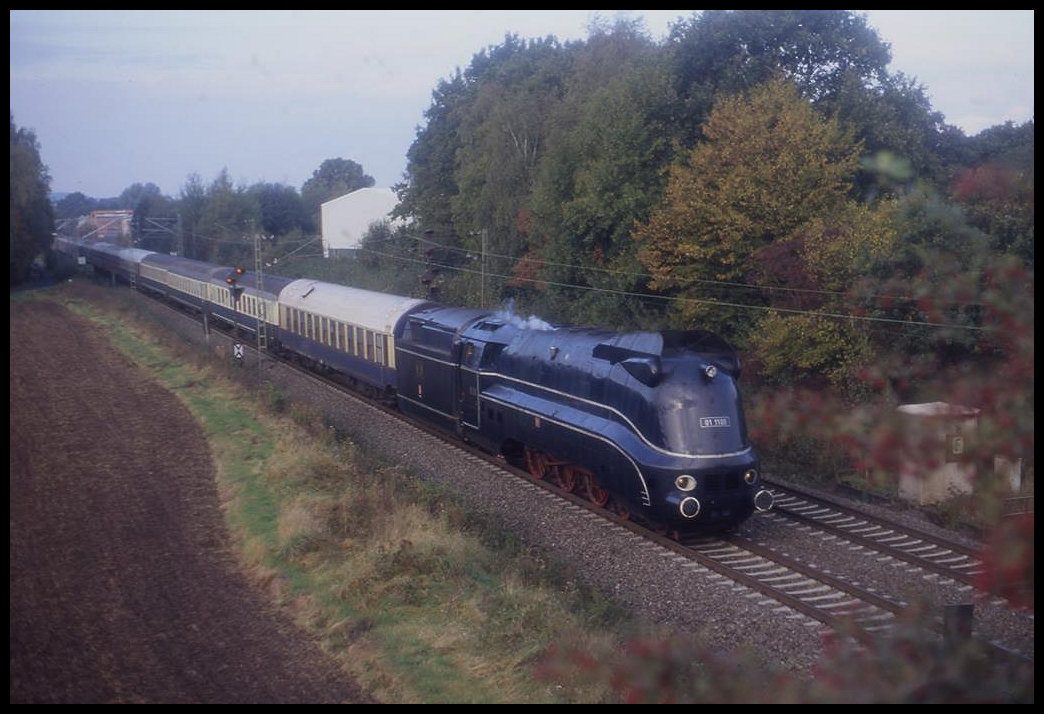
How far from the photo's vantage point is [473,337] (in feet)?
58.0

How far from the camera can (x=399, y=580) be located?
10.1 m

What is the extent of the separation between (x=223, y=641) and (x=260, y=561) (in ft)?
8.19

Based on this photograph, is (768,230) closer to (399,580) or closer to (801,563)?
(801,563)

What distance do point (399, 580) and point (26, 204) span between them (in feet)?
22.4

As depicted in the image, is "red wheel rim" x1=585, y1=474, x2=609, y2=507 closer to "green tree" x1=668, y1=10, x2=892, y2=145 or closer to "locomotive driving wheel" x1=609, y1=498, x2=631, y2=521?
"locomotive driving wheel" x1=609, y1=498, x2=631, y2=521

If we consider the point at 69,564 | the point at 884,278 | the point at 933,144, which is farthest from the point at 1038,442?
the point at 933,144

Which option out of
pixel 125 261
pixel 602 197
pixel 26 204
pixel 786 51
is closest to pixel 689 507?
pixel 26 204

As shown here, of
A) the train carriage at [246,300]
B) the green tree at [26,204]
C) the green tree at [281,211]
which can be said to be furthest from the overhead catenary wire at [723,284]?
the green tree at [281,211]

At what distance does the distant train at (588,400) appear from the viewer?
12.0m

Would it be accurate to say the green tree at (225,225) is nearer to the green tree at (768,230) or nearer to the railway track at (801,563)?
the green tree at (768,230)

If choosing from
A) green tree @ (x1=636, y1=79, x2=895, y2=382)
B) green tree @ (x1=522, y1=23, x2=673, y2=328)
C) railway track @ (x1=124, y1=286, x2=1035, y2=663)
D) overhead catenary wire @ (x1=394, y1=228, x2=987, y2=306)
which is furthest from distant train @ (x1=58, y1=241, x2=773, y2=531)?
green tree @ (x1=522, y1=23, x2=673, y2=328)

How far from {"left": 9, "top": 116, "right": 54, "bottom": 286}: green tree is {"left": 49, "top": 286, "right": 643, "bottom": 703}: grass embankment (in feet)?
15.0
